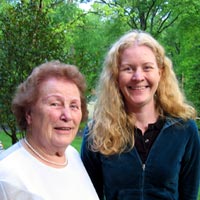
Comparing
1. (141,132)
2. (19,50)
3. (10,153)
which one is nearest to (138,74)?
(141,132)

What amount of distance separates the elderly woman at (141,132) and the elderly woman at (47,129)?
0.41 m

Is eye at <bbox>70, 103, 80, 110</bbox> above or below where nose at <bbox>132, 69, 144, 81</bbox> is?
below

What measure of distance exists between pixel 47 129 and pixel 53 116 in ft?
0.27

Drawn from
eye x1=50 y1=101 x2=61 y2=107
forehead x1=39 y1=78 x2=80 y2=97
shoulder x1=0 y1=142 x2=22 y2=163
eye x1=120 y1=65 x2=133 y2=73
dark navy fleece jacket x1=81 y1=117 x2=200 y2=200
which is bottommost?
dark navy fleece jacket x1=81 y1=117 x2=200 y2=200

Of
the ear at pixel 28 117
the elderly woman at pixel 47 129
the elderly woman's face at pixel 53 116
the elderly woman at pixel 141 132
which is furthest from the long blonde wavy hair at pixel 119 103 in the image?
the ear at pixel 28 117

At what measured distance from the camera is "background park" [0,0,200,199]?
276 inches

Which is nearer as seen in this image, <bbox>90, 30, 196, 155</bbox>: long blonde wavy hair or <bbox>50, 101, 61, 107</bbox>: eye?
<bbox>50, 101, 61, 107</bbox>: eye

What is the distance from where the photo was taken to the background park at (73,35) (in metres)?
7.02

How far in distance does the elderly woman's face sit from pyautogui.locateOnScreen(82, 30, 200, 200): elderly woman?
1.77 ft

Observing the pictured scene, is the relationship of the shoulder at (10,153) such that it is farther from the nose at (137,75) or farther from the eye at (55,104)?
the nose at (137,75)

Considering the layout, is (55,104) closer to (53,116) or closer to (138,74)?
(53,116)

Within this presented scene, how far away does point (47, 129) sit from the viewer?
2.32 metres

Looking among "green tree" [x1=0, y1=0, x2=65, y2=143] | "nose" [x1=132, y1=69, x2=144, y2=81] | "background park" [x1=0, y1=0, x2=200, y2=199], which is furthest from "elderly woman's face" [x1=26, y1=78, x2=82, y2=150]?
"green tree" [x1=0, y1=0, x2=65, y2=143]

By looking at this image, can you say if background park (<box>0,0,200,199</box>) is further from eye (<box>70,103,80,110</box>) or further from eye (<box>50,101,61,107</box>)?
eye (<box>50,101,61,107</box>)
